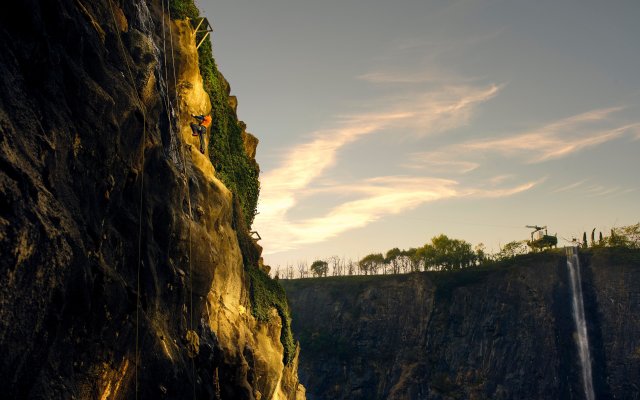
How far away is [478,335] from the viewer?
83.4 m

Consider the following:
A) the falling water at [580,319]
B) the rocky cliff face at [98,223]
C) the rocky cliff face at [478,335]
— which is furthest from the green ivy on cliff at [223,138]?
the falling water at [580,319]

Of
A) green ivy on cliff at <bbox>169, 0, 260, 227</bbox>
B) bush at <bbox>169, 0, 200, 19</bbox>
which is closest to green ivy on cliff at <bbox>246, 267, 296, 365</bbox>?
green ivy on cliff at <bbox>169, 0, 260, 227</bbox>

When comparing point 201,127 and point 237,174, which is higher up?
point 237,174

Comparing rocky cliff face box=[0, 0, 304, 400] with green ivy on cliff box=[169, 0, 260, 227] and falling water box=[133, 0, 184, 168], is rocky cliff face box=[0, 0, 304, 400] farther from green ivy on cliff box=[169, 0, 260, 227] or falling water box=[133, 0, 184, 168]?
green ivy on cliff box=[169, 0, 260, 227]

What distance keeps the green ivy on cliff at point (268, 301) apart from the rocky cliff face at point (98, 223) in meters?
10.2

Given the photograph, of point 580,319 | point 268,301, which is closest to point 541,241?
point 580,319

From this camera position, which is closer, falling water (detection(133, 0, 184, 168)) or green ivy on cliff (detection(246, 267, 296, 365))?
falling water (detection(133, 0, 184, 168))

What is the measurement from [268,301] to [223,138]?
41.6 feet

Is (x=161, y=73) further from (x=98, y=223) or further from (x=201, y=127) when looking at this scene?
(x=98, y=223)

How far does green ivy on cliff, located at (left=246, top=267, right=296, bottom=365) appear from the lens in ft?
116

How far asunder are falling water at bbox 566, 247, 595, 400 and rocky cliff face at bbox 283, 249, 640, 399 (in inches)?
31.0

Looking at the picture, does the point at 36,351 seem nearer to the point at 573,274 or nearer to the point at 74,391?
the point at 74,391

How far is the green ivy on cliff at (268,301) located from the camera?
116 ft

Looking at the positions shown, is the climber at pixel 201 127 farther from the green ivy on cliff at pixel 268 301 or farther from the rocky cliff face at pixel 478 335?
the rocky cliff face at pixel 478 335
